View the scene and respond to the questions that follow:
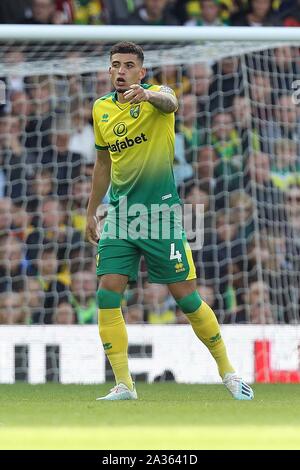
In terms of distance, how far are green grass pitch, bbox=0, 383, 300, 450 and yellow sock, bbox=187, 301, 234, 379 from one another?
0.25m

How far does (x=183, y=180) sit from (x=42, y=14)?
237cm

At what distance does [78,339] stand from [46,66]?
281 centimetres

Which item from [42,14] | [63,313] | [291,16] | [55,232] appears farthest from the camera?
[291,16]

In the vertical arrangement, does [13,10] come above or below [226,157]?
above

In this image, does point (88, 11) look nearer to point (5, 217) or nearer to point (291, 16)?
point (291, 16)

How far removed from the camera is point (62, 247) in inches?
470

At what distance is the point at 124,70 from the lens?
7473mm

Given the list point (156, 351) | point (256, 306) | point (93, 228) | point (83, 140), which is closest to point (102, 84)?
point (83, 140)

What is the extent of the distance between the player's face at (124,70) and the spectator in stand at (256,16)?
604 centimetres

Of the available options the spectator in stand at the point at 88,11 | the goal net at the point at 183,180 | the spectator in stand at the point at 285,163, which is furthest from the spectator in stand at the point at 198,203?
the spectator in stand at the point at 88,11

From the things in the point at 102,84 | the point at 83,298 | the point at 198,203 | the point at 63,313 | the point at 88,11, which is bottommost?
the point at 63,313

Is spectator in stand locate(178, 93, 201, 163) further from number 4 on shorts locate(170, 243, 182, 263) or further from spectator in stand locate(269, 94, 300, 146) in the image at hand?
number 4 on shorts locate(170, 243, 182, 263)
